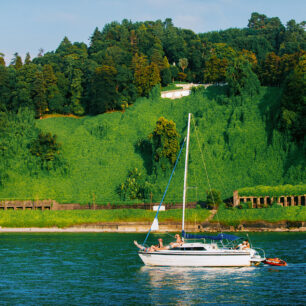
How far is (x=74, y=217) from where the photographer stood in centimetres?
9806

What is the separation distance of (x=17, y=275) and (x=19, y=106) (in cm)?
10688

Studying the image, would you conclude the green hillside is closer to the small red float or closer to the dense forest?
the dense forest

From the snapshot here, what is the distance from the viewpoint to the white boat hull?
47.8m

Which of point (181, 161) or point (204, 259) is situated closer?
point (204, 259)

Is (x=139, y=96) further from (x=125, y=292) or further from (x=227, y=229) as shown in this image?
(x=125, y=292)

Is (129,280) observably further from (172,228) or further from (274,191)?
(274,191)

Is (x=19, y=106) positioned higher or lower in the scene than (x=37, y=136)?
higher

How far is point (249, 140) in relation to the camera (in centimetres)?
11862

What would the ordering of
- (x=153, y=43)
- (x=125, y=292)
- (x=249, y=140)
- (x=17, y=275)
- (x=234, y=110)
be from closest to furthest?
(x=125, y=292) → (x=17, y=275) → (x=249, y=140) → (x=234, y=110) → (x=153, y=43)

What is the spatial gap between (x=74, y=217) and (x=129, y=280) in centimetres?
5572

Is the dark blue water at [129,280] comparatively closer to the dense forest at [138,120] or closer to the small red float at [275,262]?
the small red float at [275,262]

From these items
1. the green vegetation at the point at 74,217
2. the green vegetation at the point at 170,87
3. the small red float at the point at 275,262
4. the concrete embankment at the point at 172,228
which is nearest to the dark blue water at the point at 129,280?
the small red float at the point at 275,262

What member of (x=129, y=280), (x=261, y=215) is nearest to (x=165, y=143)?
(x=261, y=215)

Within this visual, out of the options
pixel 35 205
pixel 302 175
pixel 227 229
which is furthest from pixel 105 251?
pixel 302 175
